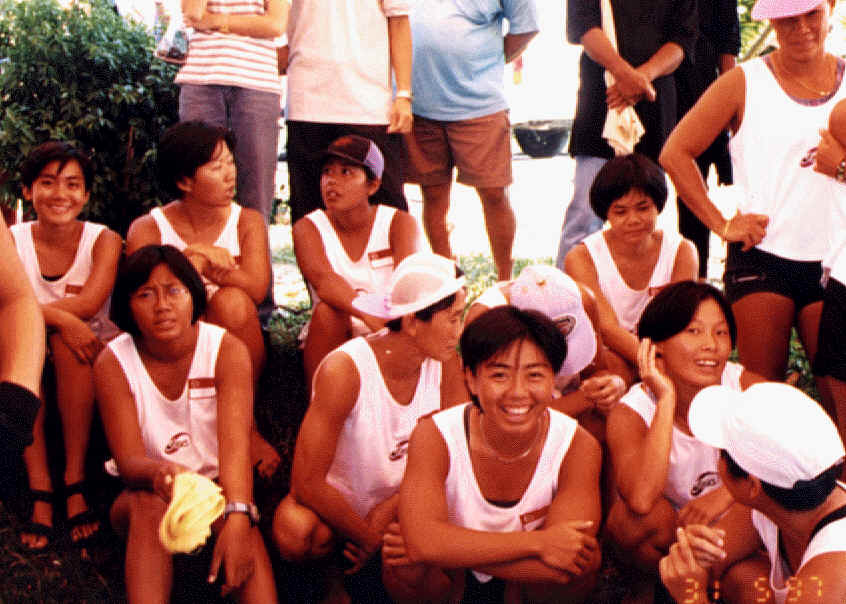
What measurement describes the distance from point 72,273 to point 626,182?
2368 millimetres

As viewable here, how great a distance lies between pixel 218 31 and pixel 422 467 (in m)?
2.75

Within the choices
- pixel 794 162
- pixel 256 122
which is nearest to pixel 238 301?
pixel 256 122

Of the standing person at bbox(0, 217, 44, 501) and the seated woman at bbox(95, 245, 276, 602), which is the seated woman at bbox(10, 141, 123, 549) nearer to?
the seated woman at bbox(95, 245, 276, 602)

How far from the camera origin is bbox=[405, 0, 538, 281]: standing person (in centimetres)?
553

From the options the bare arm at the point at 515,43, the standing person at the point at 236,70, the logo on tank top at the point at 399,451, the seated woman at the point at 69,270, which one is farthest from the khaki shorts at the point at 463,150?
the logo on tank top at the point at 399,451

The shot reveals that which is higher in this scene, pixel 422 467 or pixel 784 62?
pixel 784 62

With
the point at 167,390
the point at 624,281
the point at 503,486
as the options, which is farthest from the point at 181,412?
the point at 624,281

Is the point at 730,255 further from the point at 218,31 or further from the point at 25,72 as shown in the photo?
the point at 25,72

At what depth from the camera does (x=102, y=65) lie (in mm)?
5395

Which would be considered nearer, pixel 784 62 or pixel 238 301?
pixel 784 62

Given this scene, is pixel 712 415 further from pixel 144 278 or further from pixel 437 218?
pixel 437 218

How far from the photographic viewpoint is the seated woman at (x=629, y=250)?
170 inches

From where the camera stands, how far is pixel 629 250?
4.38 meters

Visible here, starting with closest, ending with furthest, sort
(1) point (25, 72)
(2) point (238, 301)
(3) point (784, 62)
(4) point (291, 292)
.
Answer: (3) point (784, 62)
(2) point (238, 301)
(1) point (25, 72)
(4) point (291, 292)
